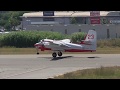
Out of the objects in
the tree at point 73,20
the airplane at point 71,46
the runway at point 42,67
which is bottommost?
the runway at point 42,67

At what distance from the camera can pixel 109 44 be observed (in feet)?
200

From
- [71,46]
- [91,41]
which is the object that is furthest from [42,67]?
[91,41]

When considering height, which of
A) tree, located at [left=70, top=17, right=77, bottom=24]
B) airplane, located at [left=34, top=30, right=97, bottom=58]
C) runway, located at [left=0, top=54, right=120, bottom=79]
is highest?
tree, located at [left=70, top=17, right=77, bottom=24]

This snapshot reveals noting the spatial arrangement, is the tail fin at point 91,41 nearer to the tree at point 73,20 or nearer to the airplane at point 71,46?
the airplane at point 71,46

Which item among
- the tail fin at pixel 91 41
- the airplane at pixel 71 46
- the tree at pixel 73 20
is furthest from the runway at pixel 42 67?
the tree at pixel 73 20

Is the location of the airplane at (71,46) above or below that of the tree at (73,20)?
below

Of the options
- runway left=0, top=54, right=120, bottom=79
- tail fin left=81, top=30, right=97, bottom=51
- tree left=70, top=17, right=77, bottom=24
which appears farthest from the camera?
tree left=70, top=17, right=77, bottom=24

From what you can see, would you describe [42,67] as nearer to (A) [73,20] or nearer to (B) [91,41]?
(B) [91,41]

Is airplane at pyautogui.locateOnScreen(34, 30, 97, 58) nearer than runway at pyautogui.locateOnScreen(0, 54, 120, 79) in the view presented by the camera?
No

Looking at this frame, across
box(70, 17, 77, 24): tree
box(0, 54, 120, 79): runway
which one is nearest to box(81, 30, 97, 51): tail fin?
box(0, 54, 120, 79): runway

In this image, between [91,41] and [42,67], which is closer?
[42,67]

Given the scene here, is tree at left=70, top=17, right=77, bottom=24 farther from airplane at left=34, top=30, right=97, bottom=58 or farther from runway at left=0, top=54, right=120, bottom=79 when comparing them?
runway at left=0, top=54, right=120, bottom=79

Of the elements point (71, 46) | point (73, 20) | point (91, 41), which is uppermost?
point (73, 20)
